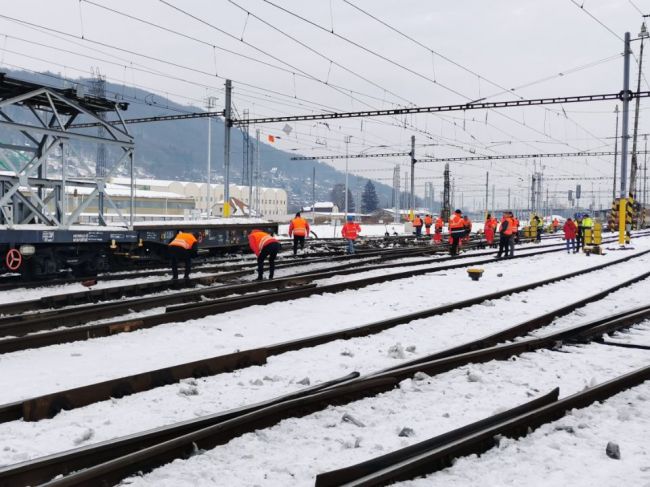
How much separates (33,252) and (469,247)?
18.4 metres

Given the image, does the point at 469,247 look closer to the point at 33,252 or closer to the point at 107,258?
the point at 107,258

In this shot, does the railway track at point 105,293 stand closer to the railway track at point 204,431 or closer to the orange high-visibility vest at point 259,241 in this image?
the orange high-visibility vest at point 259,241

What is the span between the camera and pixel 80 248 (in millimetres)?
13836

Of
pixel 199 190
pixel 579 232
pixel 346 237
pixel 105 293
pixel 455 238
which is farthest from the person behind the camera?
pixel 199 190

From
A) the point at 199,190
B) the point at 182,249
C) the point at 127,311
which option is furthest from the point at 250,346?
the point at 199,190

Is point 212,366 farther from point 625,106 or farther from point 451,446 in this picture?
point 625,106

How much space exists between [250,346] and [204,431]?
3.28m

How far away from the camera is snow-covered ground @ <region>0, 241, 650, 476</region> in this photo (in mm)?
4305

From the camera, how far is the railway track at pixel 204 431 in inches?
132

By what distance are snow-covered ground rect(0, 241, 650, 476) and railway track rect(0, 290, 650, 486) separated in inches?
7.0

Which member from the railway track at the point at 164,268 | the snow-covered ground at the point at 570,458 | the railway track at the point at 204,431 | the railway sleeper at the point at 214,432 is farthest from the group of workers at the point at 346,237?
the snow-covered ground at the point at 570,458

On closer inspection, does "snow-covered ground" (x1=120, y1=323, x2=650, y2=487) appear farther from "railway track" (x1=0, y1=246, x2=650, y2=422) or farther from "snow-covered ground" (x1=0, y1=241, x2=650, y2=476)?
"railway track" (x1=0, y1=246, x2=650, y2=422)

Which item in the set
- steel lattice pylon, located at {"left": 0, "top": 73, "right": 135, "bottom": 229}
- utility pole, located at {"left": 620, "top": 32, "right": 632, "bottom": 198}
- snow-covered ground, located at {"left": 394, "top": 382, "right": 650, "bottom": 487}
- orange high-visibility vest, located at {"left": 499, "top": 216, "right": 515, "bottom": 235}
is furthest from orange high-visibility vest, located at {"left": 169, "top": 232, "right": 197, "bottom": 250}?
utility pole, located at {"left": 620, "top": 32, "right": 632, "bottom": 198}

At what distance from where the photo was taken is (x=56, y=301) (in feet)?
32.1
